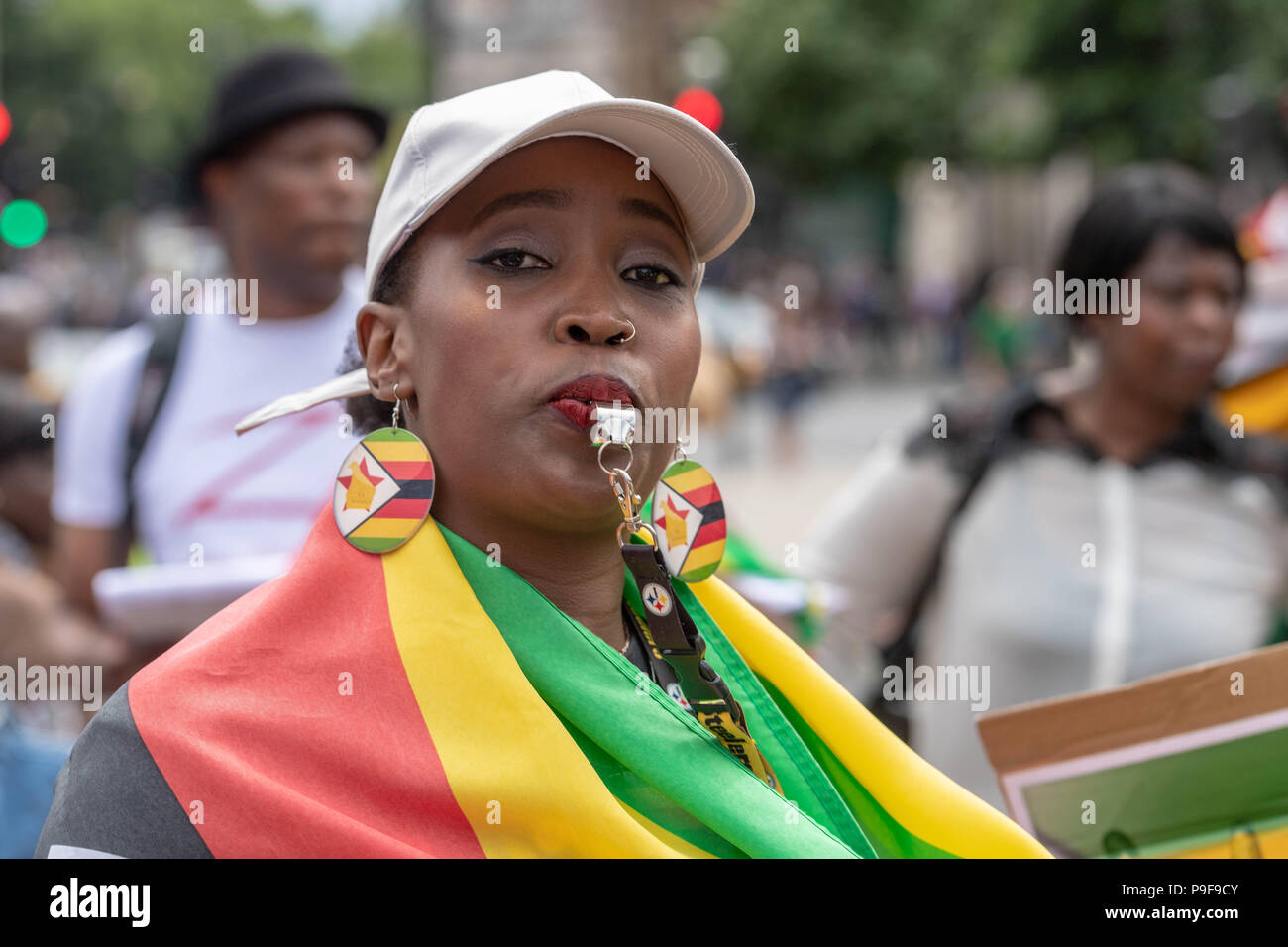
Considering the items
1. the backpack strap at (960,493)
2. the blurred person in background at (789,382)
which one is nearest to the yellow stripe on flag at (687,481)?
the backpack strap at (960,493)

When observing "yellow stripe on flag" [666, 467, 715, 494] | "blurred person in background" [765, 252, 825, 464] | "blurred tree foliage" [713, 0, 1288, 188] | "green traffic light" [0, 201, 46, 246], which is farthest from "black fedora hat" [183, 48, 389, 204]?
"blurred tree foliage" [713, 0, 1288, 188]

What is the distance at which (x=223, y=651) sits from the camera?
1.67 metres

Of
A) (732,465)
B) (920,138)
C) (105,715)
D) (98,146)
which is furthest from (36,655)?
(98,146)

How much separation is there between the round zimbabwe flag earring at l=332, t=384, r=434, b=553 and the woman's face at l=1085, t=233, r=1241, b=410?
2.61 meters

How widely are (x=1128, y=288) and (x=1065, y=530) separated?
67 centimetres

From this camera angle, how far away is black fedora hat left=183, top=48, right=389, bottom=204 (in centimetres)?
397

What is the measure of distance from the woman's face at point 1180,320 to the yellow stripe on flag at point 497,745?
8.54 feet

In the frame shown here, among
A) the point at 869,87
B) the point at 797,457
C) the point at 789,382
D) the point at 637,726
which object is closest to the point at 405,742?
the point at 637,726

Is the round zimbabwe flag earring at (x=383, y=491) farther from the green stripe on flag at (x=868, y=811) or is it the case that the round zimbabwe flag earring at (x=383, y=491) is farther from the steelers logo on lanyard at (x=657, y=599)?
the green stripe on flag at (x=868, y=811)

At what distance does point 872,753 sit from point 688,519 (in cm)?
40

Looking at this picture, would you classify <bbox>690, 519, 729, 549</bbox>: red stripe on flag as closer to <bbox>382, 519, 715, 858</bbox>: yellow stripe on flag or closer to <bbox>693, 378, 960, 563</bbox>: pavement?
<bbox>382, 519, 715, 858</bbox>: yellow stripe on flag

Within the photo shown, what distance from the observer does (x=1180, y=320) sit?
3811 millimetres

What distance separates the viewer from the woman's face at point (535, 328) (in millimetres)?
1735
